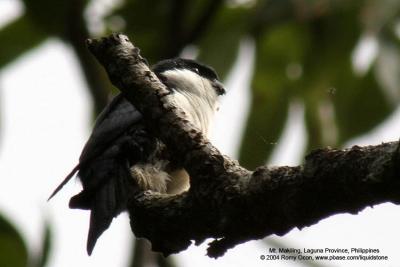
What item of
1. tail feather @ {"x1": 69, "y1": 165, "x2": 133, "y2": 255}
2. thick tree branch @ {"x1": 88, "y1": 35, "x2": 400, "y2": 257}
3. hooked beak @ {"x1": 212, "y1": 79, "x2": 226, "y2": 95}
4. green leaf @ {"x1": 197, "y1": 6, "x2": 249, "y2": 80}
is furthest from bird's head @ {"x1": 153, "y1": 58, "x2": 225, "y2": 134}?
thick tree branch @ {"x1": 88, "y1": 35, "x2": 400, "y2": 257}

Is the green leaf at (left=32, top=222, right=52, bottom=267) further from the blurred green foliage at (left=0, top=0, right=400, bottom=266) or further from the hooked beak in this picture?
the hooked beak

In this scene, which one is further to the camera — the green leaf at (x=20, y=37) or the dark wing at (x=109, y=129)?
the green leaf at (x=20, y=37)

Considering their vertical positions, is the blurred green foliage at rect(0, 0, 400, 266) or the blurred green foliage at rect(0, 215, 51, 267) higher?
the blurred green foliage at rect(0, 0, 400, 266)

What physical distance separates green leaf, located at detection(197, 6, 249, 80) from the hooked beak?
1.16ft

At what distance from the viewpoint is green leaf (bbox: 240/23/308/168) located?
548 centimetres

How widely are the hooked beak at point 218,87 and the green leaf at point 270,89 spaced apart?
0.45 meters

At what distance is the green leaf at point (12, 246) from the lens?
16.8 feet

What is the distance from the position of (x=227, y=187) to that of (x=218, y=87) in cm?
255

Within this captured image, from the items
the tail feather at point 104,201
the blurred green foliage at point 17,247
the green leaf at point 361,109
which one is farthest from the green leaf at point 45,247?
the green leaf at point 361,109

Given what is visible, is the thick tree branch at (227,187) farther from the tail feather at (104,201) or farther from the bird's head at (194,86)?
the bird's head at (194,86)

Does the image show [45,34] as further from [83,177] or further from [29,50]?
[83,177]

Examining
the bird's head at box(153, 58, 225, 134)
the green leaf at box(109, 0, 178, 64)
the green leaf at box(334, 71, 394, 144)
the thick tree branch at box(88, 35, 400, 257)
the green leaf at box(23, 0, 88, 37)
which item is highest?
the green leaf at box(109, 0, 178, 64)

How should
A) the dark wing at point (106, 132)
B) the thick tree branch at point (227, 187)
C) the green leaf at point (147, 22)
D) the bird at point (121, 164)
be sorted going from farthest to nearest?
1. the green leaf at point (147, 22)
2. the dark wing at point (106, 132)
3. the bird at point (121, 164)
4. the thick tree branch at point (227, 187)

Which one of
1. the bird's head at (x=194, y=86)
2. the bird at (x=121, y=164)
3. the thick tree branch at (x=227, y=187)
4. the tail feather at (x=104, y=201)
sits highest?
the bird's head at (x=194, y=86)
